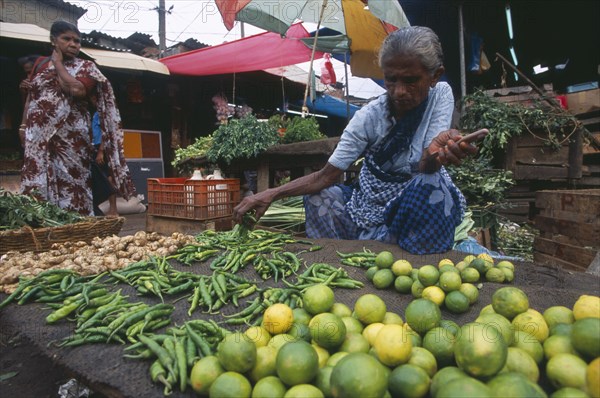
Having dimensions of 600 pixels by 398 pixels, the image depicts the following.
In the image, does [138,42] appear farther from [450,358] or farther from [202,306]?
[450,358]

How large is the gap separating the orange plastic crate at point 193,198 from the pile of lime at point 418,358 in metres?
3.23

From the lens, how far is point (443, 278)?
1.98 m

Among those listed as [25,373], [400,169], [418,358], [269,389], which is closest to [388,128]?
[400,169]

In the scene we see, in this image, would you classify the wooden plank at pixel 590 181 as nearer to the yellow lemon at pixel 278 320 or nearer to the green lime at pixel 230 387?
the yellow lemon at pixel 278 320

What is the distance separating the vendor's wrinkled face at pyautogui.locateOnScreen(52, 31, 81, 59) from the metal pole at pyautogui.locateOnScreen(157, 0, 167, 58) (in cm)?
1028

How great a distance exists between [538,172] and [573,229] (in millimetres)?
3144

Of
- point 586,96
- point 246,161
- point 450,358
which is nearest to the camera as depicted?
point 450,358

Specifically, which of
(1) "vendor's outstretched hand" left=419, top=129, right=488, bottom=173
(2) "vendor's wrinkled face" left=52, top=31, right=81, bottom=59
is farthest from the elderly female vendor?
(2) "vendor's wrinkled face" left=52, top=31, right=81, bottom=59

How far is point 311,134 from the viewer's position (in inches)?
254

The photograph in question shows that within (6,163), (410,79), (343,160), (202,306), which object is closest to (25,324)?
(202,306)

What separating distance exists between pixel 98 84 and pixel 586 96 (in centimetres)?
903

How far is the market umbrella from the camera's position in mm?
6109

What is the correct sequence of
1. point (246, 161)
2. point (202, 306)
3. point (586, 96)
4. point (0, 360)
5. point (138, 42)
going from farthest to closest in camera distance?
point (138, 42)
point (586, 96)
point (246, 161)
point (0, 360)
point (202, 306)

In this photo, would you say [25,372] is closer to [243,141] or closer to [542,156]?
[243,141]
